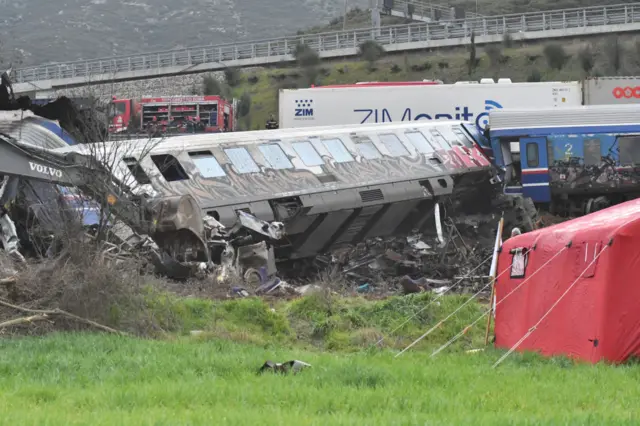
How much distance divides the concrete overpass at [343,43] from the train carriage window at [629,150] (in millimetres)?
41030

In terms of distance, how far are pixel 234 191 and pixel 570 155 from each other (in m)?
8.93

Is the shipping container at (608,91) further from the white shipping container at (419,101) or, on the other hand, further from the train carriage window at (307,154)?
the train carriage window at (307,154)

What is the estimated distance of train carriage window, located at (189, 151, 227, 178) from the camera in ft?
67.9

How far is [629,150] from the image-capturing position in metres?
25.6

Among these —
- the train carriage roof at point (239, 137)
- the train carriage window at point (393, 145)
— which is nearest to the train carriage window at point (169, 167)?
the train carriage roof at point (239, 137)

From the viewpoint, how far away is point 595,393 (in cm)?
877

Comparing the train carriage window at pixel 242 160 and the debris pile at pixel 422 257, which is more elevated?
the train carriage window at pixel 242 160

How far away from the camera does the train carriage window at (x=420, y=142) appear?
24.5 metres

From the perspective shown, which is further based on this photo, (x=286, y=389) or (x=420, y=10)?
(x=420, y=10)

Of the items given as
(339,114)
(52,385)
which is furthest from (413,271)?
(339,114)

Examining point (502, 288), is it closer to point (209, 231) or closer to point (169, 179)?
point (209, 231)

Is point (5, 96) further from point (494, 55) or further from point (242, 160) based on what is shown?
point (494, 55)

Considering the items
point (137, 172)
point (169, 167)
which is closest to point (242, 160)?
point (169, 167)

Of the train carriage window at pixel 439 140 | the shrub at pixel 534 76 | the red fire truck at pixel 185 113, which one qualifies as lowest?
the shrub at pixel 534 76
